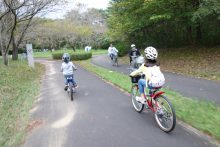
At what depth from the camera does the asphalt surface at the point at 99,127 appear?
5.68 meters

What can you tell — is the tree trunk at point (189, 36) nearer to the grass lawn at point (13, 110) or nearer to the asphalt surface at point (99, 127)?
the grass lawn at point (13, 110)

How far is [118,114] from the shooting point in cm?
786

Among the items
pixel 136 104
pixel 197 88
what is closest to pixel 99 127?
pixel 136 104

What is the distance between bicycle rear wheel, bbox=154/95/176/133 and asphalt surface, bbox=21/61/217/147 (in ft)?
0.46

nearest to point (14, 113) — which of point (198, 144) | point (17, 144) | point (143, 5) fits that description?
point (17, 144)

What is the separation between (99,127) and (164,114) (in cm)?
153

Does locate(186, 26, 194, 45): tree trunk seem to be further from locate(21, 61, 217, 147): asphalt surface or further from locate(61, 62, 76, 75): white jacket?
locate(21, 61, 217, 147): asphalt surface

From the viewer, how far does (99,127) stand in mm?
6781

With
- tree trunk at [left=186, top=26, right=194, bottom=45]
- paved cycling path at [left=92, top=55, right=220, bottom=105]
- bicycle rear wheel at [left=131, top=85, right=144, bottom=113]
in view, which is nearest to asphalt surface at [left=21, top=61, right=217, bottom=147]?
bicycle rear wheel at [left=131, top=85, right=144, bottom=113]

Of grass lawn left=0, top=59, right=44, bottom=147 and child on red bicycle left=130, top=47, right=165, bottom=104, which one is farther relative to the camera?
grass lawn left=0, top=59, right=44, bottom=147

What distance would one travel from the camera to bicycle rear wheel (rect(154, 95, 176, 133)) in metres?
5.92

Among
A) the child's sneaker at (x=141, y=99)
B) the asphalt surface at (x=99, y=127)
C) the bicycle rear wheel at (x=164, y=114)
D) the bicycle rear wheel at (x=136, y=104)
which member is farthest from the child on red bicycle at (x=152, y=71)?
the bicycle rear wheel at (x=136, y=104)

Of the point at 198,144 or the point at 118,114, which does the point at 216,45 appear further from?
the point at 198,144

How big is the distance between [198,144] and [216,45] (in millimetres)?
18731
